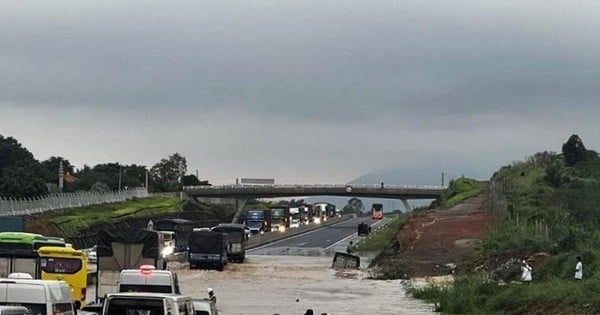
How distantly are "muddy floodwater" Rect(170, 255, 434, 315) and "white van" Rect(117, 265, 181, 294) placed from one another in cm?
870

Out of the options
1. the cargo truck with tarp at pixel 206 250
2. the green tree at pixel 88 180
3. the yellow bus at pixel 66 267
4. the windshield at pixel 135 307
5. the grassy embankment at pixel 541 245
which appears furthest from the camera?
the green tree at pixel 88 180

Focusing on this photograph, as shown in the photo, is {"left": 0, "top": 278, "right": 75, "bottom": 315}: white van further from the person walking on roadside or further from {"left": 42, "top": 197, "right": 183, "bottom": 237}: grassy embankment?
{"left": 42, "top": 197, "right": 183, "bottom": 237}: grassy embankment

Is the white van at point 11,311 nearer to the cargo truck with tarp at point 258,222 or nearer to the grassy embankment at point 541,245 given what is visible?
the grassy embankment at point 541,245

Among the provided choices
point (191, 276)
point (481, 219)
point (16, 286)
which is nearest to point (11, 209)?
point (191, 276)

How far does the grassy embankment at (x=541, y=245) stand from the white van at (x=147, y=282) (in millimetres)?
12285

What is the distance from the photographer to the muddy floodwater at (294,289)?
42.4 metres

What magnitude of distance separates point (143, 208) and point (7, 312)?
373 ft

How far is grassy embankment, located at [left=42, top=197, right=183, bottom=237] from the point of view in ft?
305

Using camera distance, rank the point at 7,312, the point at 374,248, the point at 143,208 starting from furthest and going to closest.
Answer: the point at 143,208, the point at 374,248, the point at 7,312

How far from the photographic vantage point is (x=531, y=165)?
11100cm

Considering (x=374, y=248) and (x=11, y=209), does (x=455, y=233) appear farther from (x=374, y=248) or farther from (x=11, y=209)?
(x=11, y=209)

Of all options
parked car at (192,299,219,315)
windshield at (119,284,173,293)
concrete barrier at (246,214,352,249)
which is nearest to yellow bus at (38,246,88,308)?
windshield at (119,284,173,293)

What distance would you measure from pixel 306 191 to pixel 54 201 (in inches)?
2418

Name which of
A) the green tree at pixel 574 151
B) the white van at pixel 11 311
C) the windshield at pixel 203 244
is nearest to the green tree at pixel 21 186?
the windshield at pixel 203 244
